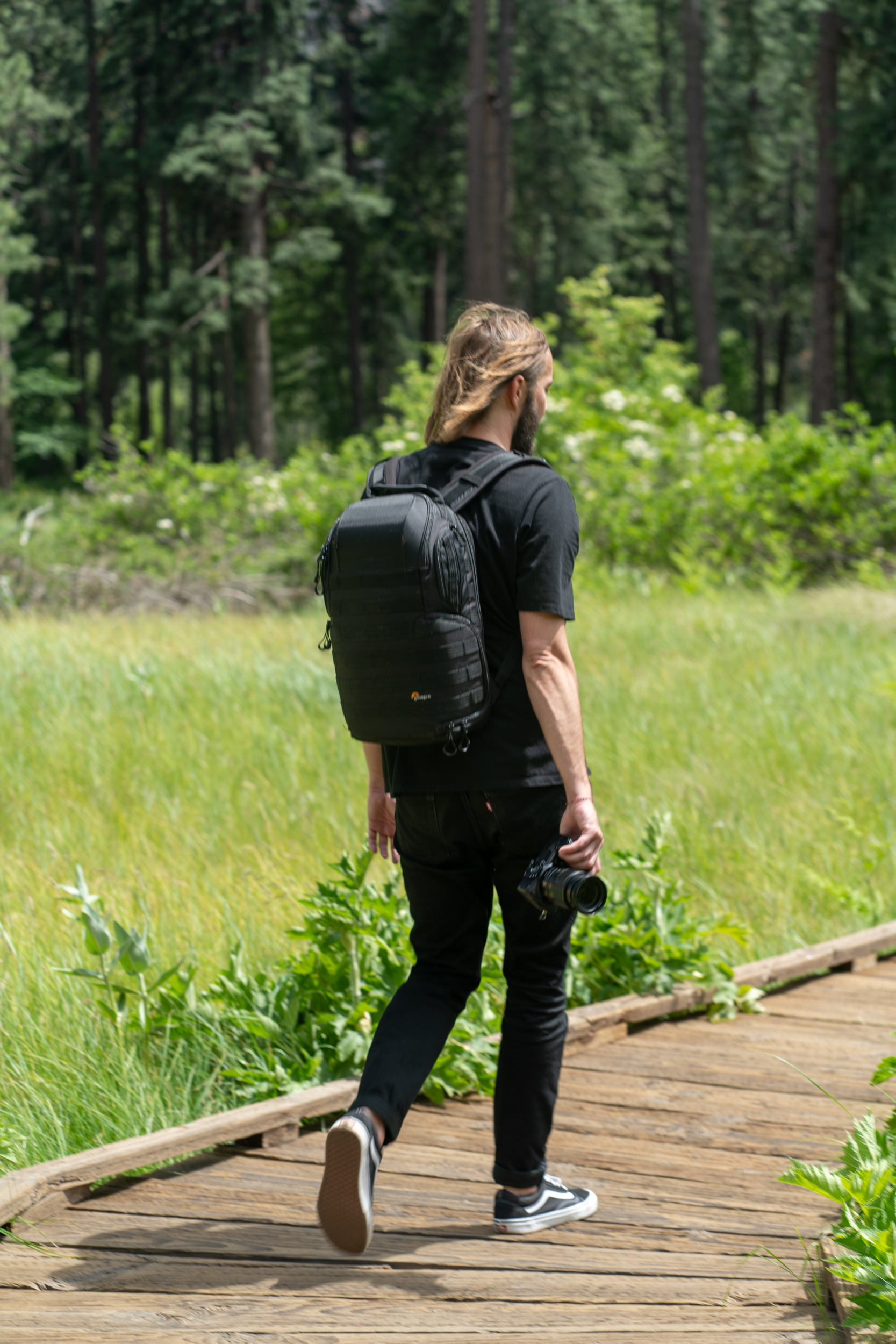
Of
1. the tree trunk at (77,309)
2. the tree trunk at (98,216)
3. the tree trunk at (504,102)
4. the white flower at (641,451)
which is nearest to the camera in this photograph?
the white flower at (641,451)

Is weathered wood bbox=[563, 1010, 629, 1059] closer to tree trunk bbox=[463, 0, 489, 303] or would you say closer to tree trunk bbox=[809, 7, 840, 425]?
tree trunk bbox=[463, 0, 489, 303]

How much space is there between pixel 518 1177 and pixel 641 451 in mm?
11222

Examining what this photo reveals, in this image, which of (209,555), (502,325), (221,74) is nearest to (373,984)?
(502,325)

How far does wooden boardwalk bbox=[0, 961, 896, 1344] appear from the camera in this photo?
237cm

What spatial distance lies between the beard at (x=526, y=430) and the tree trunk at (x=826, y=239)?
78.3 ft

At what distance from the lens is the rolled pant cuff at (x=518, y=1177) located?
111 inches

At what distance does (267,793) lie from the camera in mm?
6410

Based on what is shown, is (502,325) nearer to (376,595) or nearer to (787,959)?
(376,595)

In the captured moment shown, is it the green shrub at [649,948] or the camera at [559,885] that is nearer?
the camera at [559,885]

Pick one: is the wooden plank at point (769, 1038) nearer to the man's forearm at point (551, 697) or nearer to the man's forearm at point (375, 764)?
the man's forearm at point (375, 764)

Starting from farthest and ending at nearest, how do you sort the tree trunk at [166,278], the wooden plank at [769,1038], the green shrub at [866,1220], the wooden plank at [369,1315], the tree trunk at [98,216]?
the tree trunk at [98,216], the tree trunk at [166,278], the wooden plank at [769,1038], the wooden plank at [369,1315], the green shrub at [866,1220]

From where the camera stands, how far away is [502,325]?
2789 mm

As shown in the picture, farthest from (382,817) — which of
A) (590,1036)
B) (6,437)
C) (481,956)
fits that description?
(6,437)

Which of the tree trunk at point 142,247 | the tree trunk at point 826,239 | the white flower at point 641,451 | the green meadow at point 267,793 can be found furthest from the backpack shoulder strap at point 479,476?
the tree trunk at point 142,247
